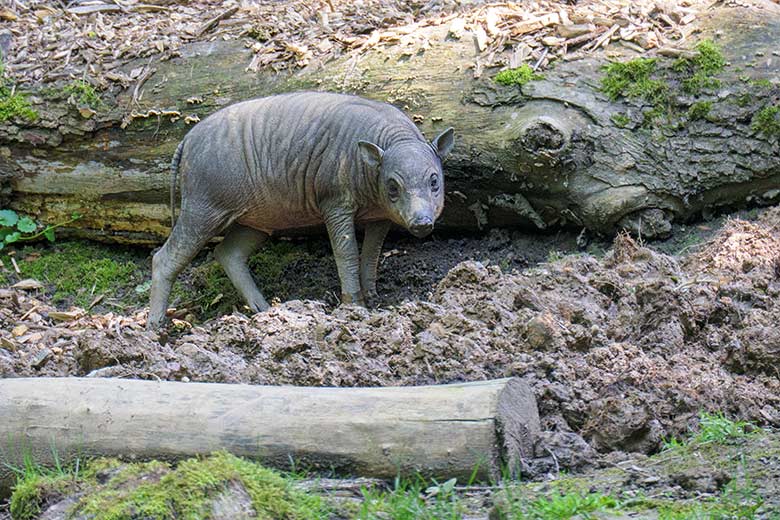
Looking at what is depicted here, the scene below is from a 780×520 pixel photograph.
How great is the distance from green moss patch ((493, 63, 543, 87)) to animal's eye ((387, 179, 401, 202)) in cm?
125

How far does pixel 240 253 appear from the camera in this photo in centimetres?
788

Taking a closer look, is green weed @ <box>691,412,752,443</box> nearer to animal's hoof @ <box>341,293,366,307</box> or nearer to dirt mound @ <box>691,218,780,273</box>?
dirt mound @ <box>691,218,780,273</box>

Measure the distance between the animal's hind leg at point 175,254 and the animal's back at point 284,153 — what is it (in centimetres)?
18

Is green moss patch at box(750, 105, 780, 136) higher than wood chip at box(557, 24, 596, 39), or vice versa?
wood chip at box(557, 24, 596, 39)

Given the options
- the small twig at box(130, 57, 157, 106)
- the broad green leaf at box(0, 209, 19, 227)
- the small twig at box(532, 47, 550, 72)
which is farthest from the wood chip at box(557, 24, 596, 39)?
the broad green leaf at box(0, 209, 19, 227)

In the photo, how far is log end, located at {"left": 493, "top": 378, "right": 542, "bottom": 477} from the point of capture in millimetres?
3742

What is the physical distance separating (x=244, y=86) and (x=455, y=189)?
1.82m

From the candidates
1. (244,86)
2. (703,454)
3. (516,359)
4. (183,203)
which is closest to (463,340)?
(516,359)

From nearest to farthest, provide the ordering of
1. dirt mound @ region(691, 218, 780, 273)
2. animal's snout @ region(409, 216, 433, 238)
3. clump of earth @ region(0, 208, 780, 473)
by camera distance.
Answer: clump of earth @ region(0, 208, 780, 473)
dirt mound @ region(691, 218, 780, 273)
animal's snout @ region(409, 216, 433, 238)

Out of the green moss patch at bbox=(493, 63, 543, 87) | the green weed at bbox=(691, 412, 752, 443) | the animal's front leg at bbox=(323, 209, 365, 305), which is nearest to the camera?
the green weed at bbox=(691, 412, 752, 443)

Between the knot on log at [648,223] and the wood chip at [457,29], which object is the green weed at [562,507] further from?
the wood chip at [457,29]

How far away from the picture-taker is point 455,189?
25.5 ft

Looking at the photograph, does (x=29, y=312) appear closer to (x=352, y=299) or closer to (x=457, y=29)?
(x=352, y=299)

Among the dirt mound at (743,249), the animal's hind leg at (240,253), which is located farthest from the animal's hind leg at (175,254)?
the dirt mound at (743,249)
